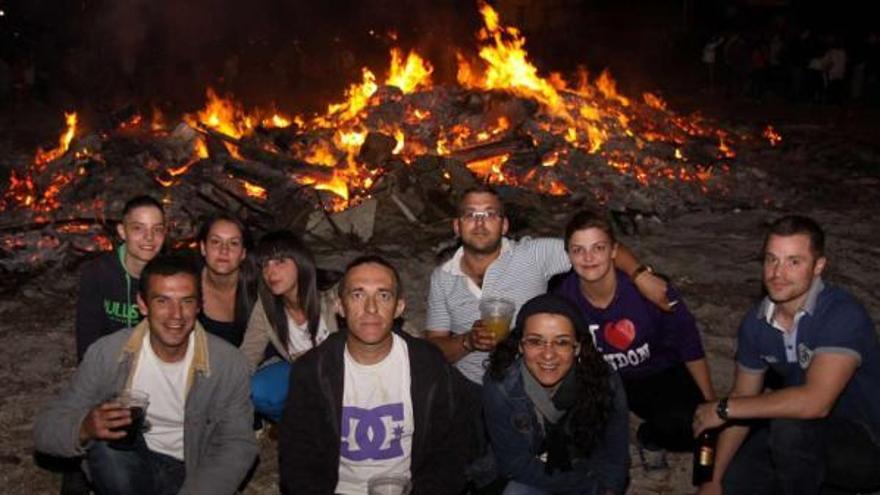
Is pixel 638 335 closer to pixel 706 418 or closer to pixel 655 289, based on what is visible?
pixel 655 289

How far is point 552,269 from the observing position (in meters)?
5.16

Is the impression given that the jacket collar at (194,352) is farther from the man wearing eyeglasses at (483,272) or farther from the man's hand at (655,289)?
the man's hand at (655,289)

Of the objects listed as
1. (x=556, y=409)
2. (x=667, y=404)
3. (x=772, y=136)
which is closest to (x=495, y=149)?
(x=772, y=136)

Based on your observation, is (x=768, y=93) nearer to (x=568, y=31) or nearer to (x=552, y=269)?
(x=568, y=31)

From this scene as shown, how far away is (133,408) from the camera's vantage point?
3.69m

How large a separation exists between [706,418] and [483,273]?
1591 mm

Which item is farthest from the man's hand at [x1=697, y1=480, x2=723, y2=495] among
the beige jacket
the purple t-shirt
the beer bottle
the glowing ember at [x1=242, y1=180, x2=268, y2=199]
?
the glowing ember at [x1=242, y1=180, x2=268, y2=199]

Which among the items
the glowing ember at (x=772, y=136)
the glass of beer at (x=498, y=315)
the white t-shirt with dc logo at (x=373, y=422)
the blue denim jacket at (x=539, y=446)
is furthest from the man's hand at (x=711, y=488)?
the glowing ember at (x=772, y=136)

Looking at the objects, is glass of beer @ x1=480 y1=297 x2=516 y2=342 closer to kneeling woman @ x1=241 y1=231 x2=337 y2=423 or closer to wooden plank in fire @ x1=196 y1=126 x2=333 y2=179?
kneeling woman @ x1=241 y1=231 x2=337 y2=423

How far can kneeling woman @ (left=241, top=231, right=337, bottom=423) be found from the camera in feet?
16.3

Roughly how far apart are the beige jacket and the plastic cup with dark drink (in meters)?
1.31

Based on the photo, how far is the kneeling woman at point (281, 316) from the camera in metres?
4.98

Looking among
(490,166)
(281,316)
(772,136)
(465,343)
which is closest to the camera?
(465,343)

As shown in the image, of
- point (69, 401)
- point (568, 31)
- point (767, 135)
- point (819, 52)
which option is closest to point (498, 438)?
point (69, 401)
